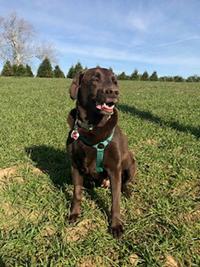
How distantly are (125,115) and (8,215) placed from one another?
618cm

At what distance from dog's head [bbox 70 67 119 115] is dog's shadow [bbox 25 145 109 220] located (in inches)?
43.6

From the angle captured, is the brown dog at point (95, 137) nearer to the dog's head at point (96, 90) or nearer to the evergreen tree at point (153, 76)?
the dog's head at point (96, 90)

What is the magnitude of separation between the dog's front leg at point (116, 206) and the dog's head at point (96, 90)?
2.09 ft

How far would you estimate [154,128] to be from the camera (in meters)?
7.61

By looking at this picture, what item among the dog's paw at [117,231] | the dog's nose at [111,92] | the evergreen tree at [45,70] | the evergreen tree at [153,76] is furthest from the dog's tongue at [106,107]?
the evergreen tree at [153,76]

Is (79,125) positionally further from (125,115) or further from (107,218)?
(125,115)

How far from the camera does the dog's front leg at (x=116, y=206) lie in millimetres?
3383

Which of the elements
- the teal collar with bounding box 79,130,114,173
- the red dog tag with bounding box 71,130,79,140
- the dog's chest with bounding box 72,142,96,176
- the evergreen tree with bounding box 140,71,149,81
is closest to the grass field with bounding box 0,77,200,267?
the dog's chest with bounding box 72,142,96,176

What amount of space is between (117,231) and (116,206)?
0.24m

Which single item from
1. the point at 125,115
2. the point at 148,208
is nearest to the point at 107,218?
the point at 148,208

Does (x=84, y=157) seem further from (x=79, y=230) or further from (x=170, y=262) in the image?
(x=170, y=262)

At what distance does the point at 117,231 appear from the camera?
3.37m

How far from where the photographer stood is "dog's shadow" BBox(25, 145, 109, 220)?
4.23m

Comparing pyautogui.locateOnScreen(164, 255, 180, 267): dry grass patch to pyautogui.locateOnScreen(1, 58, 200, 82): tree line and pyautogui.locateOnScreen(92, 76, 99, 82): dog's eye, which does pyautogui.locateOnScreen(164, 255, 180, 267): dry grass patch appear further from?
pyautogui.locateOnScreen(1, 58, 200, 82): tree line
